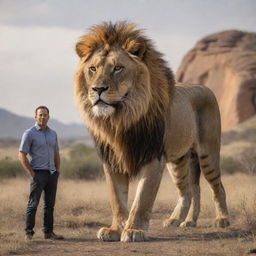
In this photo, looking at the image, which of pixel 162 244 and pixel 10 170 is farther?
pixel 10 170

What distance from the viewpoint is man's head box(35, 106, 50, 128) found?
7.36 meters

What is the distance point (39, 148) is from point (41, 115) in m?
0.39

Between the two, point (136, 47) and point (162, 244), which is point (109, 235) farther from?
point (136, 47)

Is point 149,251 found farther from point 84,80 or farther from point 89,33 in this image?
point 89,33

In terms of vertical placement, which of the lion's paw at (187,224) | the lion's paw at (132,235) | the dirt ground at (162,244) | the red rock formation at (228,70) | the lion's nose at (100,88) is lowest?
the dirt ground at (162,244)

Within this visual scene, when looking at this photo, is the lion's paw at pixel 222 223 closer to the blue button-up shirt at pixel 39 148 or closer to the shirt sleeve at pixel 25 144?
the blue button-up shirt at pixel 39 148

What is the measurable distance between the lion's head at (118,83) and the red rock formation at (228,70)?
39.8 meters

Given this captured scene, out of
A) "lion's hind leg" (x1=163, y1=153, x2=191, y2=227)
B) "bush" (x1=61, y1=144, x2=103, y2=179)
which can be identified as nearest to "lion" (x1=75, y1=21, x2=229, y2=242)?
"lion's hind leg" (x1=163, y1=153, x2=191, y2=227)

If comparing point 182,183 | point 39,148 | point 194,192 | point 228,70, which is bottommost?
point 194,192

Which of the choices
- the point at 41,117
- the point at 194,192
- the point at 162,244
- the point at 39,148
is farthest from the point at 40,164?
the point at 194,192

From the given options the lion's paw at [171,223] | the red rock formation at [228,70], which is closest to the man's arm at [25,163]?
the lion's paw at [171,223]

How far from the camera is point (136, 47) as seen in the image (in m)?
6.92

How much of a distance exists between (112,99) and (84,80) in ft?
1.73

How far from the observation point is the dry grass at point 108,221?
6691 millimetres
